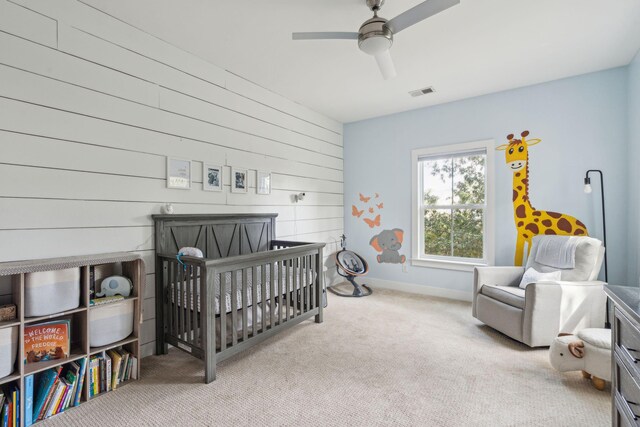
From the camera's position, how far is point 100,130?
2119 mm

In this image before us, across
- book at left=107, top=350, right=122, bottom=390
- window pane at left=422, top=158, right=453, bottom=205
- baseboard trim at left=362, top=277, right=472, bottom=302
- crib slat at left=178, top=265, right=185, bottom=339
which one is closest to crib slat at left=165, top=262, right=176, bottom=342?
crib slat at left=178, top=265, right=185, bottom=339

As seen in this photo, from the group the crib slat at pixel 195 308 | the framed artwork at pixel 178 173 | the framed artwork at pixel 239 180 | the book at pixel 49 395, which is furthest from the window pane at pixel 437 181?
the book at pixel 49 395

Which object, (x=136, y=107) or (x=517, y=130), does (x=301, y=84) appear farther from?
(x=517, y=130)

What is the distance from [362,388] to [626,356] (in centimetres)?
134

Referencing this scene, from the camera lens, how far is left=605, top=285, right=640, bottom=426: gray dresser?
0.96 metres

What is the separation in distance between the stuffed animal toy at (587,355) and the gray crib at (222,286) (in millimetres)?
1914

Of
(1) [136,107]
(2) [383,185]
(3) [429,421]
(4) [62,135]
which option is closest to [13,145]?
(4) [62,135]

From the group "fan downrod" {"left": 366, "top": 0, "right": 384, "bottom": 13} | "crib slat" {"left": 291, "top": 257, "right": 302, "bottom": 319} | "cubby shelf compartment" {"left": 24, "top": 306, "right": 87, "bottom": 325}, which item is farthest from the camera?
"crib slat" {"left": 291, "top": 257, "right": 302, "bottom": 319}

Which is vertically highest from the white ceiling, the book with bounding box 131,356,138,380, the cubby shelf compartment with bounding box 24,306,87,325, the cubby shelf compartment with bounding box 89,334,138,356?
the white ceiling

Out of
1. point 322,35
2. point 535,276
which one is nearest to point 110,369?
point 322,35

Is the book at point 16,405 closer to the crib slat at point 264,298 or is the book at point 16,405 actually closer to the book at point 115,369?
the book at point 115,369

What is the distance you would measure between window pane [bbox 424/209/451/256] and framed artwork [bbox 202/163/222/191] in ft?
9.13

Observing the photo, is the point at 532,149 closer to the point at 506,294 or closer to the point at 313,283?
the point at 506,294

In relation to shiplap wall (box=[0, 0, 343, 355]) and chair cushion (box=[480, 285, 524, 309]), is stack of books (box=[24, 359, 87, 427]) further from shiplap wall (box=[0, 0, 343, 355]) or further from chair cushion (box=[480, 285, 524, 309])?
chair cushion (box=[480, 285, 524, 309])
